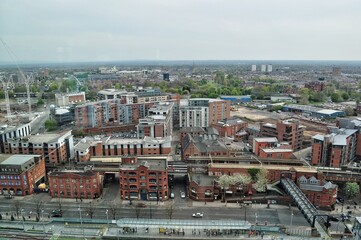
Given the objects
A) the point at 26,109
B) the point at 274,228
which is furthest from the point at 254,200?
the point at 26,109

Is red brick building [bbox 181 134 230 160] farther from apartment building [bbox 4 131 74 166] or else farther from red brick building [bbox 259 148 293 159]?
apartment building [bbox 4 131 74 166]

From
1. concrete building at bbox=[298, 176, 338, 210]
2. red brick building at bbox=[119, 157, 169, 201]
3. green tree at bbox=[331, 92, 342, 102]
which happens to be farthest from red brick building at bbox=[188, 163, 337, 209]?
green tree at bbox=[331, 92, 342, 102]

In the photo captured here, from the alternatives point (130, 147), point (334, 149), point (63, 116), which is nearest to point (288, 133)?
point (334, 149)

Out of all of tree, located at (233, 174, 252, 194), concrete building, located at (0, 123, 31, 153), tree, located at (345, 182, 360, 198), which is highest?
concrete building, located at (0, 123, 31, 153)

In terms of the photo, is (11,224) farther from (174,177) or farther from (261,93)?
(261,93)

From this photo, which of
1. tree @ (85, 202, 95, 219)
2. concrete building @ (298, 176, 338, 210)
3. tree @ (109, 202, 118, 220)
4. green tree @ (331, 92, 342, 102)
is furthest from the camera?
green tree @ (331, 92, 342, 102)

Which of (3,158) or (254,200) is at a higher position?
(3,158)

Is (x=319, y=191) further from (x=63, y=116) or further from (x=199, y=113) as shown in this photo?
(x=63, y=116)

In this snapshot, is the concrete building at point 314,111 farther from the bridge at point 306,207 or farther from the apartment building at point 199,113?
the bridge at point 306,207
